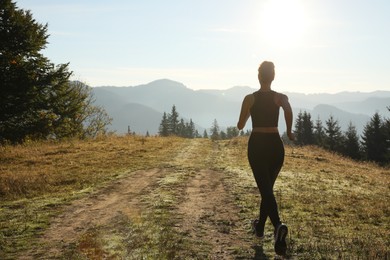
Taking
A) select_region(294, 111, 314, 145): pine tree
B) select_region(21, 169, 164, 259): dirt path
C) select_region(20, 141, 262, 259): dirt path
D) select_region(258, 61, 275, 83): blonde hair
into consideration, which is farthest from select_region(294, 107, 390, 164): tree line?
select_region(258, 61, 275, 83): blonde hair

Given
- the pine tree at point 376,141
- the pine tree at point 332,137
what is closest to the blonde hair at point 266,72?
the pine tree at point 376,141

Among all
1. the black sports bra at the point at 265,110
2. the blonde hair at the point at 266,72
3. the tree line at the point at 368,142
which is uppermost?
the blonde hair at the point at 266,72

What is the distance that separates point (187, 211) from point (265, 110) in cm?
362

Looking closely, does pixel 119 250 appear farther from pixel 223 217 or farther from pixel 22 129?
pixel 22 129

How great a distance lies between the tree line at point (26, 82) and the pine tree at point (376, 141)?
192ft

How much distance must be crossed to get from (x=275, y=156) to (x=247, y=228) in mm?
2003

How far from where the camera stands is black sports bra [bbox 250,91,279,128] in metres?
6.05

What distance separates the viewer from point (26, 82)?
2734cm

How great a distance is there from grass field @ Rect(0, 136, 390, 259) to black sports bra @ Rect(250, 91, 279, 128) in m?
2.16

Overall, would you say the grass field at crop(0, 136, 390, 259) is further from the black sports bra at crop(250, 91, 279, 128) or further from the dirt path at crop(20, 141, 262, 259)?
the black sports bra at crop(250, 91, 279, 128)

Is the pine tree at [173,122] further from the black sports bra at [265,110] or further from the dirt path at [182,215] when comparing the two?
the black sports bra at [265,110]

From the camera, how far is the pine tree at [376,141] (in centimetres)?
6656

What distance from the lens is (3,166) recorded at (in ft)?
53.2

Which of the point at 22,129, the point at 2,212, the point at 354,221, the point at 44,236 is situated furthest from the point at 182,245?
the point at 22,129
